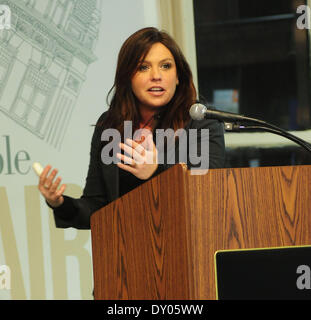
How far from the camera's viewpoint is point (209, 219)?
113 centimetres

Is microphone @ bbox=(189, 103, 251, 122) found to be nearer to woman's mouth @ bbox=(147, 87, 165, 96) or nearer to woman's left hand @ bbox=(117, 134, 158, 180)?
woman's left hand @ bbox=(117, 134, 158, 180)

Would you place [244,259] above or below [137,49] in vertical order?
below

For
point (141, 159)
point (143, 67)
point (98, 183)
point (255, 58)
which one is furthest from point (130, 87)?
point (255, 58)

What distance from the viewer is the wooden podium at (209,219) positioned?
Result: 111 centimetres

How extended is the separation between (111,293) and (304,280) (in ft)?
1.73

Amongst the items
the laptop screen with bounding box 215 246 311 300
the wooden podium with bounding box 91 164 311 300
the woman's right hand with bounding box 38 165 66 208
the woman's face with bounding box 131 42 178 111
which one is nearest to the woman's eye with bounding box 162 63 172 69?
the woman's face with bounding box 131 42 178 111

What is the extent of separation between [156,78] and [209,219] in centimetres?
91

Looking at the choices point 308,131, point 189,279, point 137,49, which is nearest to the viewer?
point 189,279

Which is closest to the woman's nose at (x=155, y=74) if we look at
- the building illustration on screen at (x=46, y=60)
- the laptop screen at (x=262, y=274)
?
the laptop screen at (x=262, y=274)

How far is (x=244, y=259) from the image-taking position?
3.73 feet
